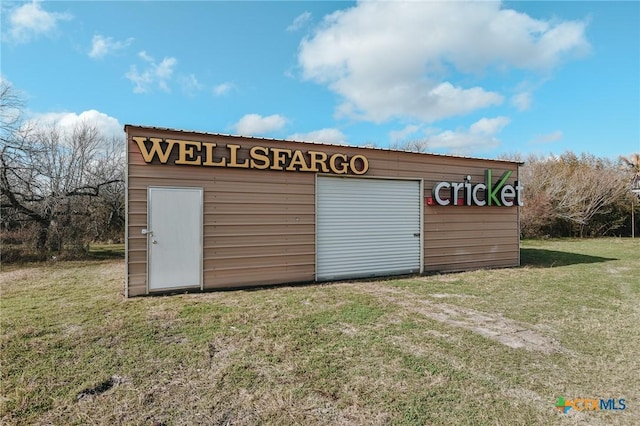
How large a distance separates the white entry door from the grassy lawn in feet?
1.18

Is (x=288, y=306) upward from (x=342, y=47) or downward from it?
downward

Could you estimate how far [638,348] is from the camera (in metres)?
3.38

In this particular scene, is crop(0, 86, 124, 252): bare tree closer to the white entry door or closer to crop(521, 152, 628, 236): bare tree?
the white entry door

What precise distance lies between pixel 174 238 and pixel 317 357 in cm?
370

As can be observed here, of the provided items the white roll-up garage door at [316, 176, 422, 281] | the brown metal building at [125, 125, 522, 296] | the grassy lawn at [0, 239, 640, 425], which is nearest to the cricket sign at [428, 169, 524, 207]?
the brown metal building at [125, 125, 522, 296]

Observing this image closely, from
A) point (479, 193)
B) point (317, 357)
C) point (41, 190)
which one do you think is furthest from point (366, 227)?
point (41, 190)

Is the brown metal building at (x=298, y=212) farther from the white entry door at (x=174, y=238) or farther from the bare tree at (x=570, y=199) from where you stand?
the bare tree at (x=570, y=199)

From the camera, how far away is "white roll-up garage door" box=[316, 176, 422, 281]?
23.0 feet

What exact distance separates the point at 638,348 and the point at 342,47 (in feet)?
27.0

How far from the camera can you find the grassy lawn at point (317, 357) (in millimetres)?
2297

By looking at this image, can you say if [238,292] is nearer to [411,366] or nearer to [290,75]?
[411,366]

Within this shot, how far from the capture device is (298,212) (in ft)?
22.0

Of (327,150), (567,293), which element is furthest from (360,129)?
(567,293)

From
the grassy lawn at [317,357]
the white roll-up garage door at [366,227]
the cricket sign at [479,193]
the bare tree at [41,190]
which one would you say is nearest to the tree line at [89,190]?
the bare tree at [41,190]
